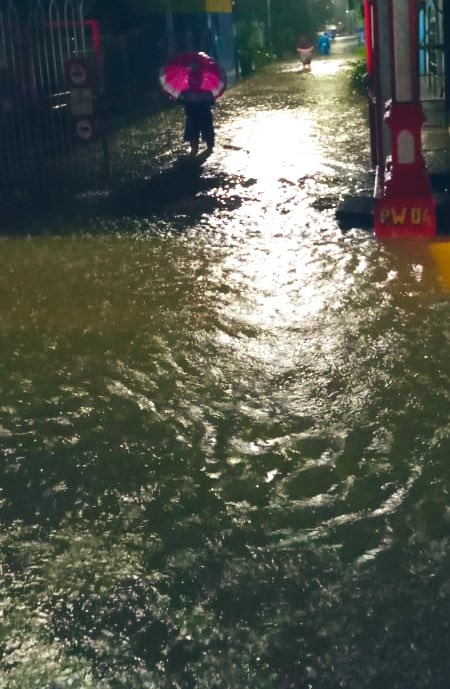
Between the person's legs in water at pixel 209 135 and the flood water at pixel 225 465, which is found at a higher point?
the person's legs in water at pixel 209 135

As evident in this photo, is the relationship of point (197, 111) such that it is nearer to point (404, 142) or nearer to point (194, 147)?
point (194, 147)

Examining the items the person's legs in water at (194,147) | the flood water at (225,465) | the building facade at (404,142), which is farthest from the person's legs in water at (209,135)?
the flood water at (225,465)

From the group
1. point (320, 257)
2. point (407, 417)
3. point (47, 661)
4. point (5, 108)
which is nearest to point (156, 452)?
point (407, 417)

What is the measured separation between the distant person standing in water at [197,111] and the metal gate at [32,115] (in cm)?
151

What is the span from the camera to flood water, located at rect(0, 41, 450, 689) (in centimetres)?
371

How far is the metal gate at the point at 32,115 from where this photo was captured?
A: 14.1 meters

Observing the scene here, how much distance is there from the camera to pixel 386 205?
934 cm

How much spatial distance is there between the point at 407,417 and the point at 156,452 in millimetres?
1334

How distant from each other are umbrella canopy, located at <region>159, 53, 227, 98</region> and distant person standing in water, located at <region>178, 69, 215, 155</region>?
43 millimetres

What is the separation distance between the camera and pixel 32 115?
15.2m

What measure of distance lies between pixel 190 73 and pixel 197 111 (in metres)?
0.66

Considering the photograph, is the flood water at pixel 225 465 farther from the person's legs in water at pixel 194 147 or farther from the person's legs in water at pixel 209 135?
the person's legs in water at pixel 194 147

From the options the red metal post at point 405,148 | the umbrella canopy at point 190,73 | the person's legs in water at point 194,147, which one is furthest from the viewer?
the person's legs in water at point 194,147

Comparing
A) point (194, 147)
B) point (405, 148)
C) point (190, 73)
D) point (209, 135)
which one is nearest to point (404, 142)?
point (405, 148)
